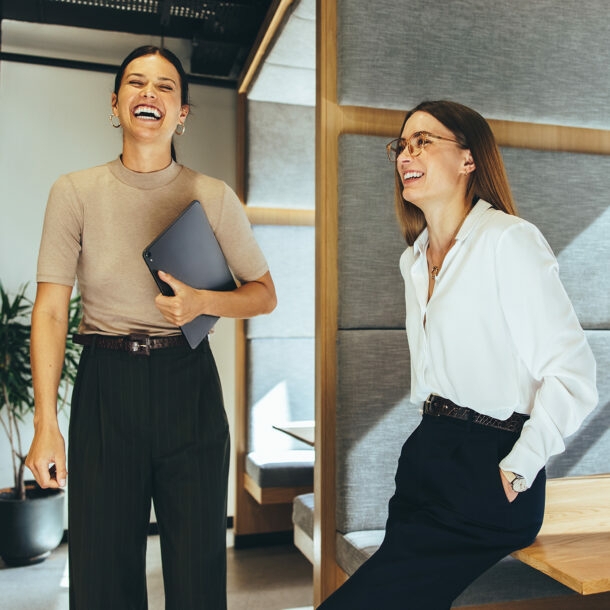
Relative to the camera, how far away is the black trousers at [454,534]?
1.37m

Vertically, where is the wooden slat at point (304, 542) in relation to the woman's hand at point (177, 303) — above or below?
below

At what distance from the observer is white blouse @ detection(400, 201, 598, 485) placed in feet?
4.25

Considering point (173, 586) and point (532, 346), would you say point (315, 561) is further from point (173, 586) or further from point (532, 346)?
point (532, 346)

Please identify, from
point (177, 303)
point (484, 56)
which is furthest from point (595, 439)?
point (177, 303)

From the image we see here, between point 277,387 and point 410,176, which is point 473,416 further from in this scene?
point 277,387

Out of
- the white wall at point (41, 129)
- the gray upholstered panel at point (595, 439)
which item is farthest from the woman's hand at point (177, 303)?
the white wall at point (41, 129)

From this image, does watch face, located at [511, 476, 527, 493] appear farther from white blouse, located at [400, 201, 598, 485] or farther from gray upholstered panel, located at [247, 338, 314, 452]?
gray upholstered panel, located at [247, 338, 314, 452]

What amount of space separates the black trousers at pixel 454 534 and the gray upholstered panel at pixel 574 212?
113 cm

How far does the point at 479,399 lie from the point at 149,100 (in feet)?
3.43

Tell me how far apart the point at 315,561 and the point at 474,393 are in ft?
3.74

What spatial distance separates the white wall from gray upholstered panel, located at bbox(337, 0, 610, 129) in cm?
202

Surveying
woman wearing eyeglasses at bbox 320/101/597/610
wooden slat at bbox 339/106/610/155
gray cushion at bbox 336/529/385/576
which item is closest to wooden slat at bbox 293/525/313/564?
gray cushion at bbox 336/529/385/576

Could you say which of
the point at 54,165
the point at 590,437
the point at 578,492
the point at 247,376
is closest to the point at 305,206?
the point at 247,376

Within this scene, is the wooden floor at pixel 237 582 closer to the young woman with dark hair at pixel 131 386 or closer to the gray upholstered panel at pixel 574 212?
the young woman with dark hair at pixel 131 386
